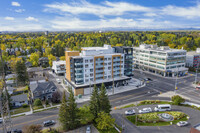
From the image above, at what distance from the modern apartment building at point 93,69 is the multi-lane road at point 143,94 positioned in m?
8.37

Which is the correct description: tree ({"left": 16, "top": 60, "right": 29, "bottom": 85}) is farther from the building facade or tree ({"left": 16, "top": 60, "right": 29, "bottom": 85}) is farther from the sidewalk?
the building facade

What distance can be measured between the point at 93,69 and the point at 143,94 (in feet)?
76.1

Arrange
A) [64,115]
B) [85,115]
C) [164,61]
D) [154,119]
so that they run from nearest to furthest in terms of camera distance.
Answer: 1. [64,115]
2. [85,115]
3. [154,119]
4. [164,61]

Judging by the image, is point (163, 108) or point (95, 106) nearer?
point (95, 106)

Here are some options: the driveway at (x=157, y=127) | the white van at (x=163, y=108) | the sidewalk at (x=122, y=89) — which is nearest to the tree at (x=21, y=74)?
the sidewalk at (x=122, y=89)

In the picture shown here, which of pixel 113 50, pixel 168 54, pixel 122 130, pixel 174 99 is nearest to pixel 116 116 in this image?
pixel 122 130

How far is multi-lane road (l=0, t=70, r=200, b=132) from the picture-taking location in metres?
42.8

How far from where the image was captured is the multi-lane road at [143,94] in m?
42.8

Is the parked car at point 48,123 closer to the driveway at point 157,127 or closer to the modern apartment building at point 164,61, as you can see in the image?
the driveway at point 157,127

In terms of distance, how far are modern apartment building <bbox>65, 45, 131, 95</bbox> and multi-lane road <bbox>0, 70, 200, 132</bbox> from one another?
8.37 m

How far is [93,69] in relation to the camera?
63156mm

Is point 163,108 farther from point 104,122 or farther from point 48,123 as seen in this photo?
point 48,123

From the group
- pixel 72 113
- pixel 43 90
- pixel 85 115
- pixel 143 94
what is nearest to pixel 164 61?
pixel 143 94

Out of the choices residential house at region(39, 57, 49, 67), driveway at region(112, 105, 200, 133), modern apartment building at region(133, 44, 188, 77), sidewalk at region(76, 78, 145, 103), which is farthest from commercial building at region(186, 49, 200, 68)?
residential house at region(39, 57, 49, 67)
